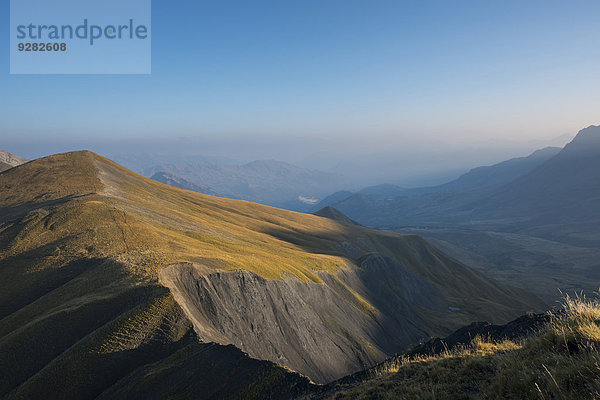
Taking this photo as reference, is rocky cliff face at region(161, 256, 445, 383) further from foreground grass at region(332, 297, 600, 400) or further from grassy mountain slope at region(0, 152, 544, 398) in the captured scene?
foreground grass at region(332, 297, 600, 400)

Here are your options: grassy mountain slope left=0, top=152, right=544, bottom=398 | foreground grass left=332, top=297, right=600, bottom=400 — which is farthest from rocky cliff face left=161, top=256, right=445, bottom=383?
foreground grass left=332, top=297, right=600, bottom=400

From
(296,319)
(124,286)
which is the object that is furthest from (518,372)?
(296,319)

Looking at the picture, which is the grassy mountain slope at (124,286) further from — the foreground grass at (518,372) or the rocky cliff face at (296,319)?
the foreground grass at (518,372)

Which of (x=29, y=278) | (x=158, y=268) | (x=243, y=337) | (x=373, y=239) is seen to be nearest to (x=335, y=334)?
(x=243, y=337)

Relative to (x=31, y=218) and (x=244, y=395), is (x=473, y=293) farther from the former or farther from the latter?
(x=31, y=218)

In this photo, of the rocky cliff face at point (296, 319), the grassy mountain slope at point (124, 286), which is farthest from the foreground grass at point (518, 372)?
the rocky cliff face at point (296, 319)

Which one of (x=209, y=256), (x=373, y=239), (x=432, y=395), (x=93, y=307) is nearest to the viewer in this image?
(x=432, y=395)

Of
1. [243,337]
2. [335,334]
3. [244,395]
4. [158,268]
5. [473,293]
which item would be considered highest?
[158,268]
